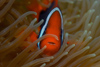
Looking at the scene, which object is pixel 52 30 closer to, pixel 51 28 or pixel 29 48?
pixel 51 28

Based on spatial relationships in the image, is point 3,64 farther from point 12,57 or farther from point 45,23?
point 45,23

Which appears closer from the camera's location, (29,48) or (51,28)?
(29,48)

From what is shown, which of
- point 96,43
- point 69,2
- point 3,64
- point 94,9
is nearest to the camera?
point 3,64

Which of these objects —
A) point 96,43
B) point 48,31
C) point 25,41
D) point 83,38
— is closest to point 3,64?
point 25,41

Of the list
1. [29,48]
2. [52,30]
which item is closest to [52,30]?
[52,30]

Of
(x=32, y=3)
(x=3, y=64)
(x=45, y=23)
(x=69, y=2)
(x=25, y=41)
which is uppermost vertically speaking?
(x=69, y=2)

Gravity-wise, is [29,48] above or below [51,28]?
Result: below

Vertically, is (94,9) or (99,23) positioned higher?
(94,9)

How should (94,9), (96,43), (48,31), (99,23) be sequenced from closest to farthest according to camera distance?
1. (48,31)
2. (96,43)
3. (99,23)
4. (94,9)

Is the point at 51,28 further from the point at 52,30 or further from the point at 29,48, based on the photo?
the point at 29,48

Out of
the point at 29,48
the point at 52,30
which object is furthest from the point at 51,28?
the point at 29,48

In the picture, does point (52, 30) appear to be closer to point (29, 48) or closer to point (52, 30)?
point (52, 30)
